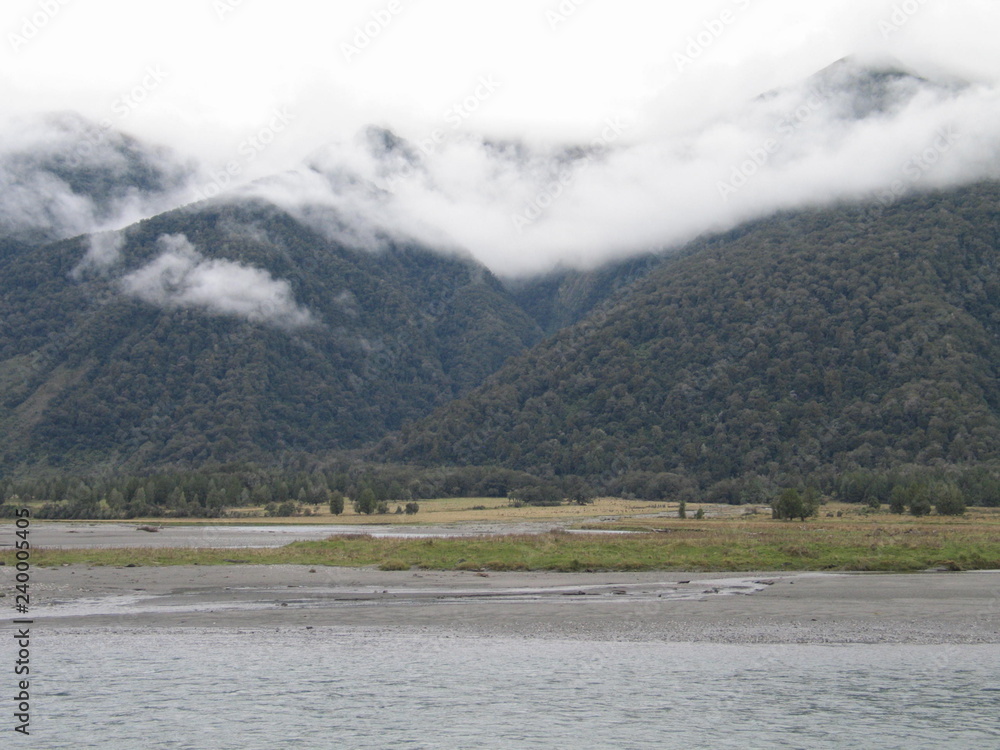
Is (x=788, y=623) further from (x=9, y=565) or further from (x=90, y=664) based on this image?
(x=9, y=565)

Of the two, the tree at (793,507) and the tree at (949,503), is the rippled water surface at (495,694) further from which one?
the tree at (949,503)

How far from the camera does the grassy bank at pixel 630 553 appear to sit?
5500cm

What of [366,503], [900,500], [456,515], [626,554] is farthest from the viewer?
[366,503]

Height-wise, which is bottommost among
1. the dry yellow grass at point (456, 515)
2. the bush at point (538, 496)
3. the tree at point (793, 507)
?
the dry yellow grass at point (456, 515)

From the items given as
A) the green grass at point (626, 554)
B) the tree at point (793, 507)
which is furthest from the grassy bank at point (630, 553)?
the tree at point (793, 507)

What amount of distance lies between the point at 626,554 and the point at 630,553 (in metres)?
0.53

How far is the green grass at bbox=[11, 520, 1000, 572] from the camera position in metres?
55.0

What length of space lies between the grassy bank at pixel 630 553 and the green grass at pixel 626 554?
57 mm

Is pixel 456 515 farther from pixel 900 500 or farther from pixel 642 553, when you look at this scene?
pixel 642 553

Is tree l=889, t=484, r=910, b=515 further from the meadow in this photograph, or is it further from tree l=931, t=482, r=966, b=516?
the meadow

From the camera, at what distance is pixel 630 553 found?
59.4 m

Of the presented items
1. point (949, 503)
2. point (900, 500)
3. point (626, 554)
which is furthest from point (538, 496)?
point (626, 554)

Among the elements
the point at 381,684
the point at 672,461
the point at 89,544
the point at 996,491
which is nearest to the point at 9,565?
the point at 89,544

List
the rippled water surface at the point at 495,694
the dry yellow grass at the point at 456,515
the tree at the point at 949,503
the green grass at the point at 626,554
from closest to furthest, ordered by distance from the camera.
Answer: the rippled water surface at the point at 495,694 → the green grass at the point at 626,554 → the tree at the point at 949,503 → the dry yellow grass at the point at 456,515
